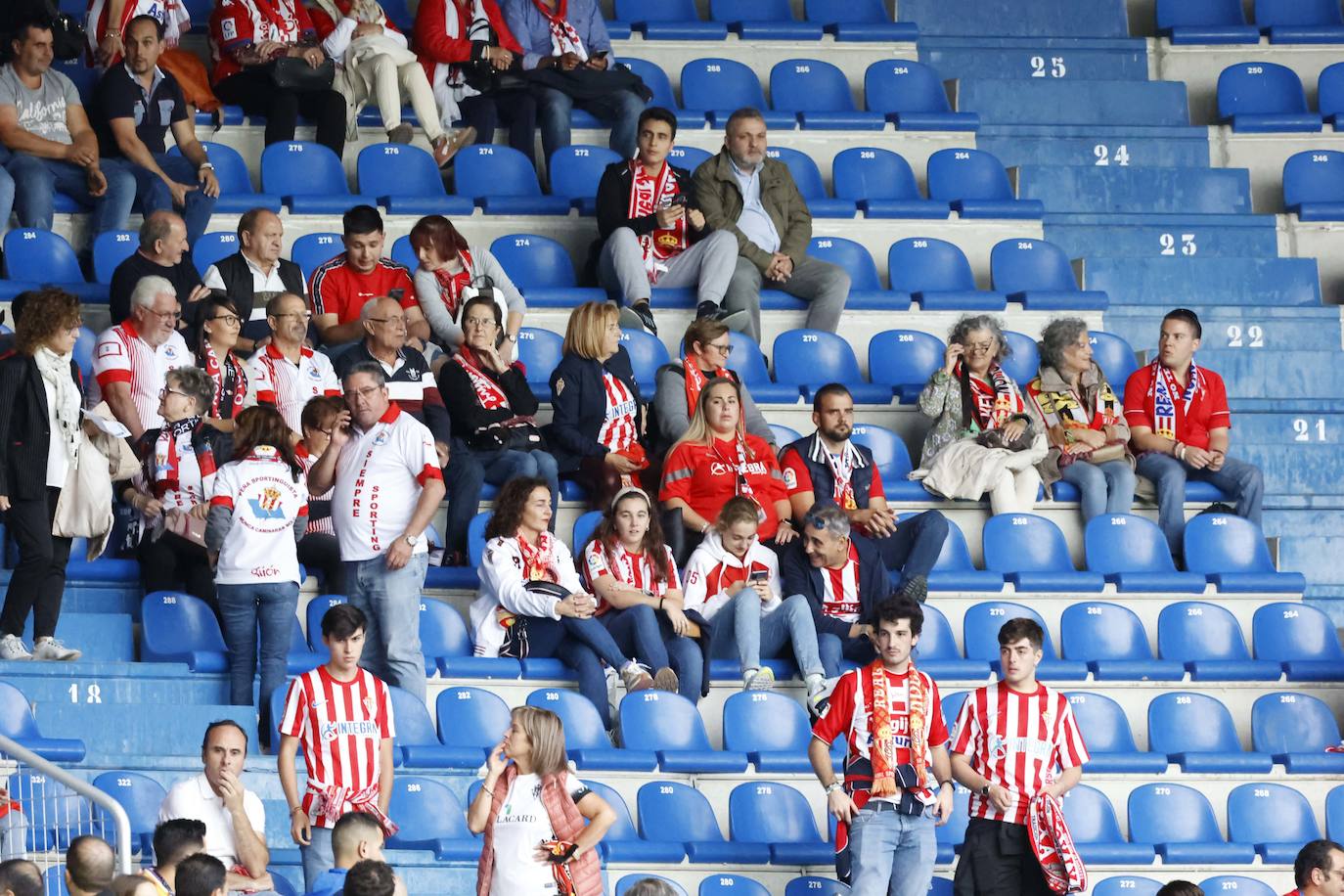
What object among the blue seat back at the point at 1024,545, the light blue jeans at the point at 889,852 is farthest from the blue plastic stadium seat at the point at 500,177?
the light blue jeans at the point at 889,852

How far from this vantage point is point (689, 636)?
330 inches

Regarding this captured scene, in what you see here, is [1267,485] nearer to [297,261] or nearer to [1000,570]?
[1000,570]

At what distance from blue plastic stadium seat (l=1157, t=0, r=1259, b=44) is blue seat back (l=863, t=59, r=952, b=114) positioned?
55.4 inches

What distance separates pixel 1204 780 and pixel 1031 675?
141 cm

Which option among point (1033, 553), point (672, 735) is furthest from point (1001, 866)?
point (1033, 553)

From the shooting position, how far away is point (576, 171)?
10875 mm

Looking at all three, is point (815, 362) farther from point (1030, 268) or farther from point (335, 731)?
point (335, 731)

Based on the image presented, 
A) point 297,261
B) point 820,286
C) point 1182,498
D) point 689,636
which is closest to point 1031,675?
point 689,636

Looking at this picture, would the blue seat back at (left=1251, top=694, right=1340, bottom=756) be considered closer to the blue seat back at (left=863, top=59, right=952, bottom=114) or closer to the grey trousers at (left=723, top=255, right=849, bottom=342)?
the grey trousers at (left=723, top=255, right=849, bottom=342)

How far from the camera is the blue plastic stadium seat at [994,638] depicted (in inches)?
348

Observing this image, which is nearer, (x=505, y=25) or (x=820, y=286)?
(x=820, y=286)

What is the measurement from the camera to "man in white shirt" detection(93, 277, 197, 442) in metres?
8.59

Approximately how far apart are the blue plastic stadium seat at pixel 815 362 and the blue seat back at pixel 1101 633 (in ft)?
4.69

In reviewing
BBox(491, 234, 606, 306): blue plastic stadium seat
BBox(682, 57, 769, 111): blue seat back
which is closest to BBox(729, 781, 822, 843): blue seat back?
BBox(491, 234, 606, 306): blue plastic stadium seat
